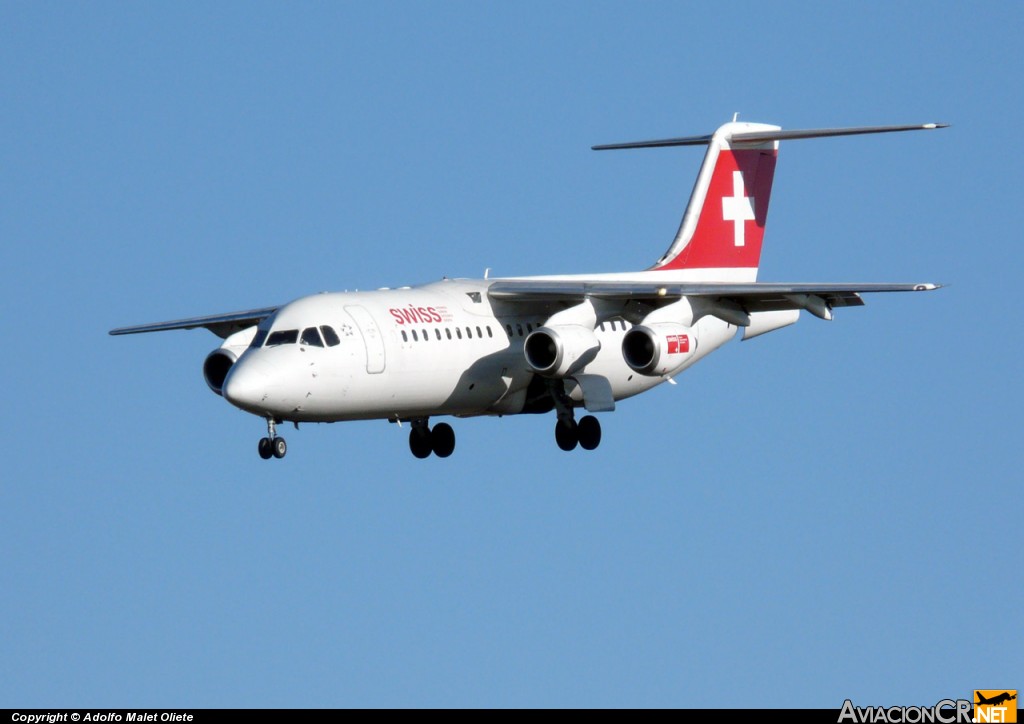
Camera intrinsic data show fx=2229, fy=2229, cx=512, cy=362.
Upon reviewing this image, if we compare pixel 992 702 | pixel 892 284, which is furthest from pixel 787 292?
pixel 992 702

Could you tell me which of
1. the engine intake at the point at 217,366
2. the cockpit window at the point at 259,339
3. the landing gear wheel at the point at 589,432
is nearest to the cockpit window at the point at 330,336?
the cockpit window at the point at 259,339

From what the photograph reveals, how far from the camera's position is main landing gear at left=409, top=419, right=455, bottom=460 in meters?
28.1

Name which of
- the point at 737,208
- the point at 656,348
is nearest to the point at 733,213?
the point at 737,208

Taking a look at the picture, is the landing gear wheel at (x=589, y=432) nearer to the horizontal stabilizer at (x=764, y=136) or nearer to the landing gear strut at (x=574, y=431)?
the landing gear strut at (x=574, y=431)

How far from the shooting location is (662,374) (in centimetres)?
2669

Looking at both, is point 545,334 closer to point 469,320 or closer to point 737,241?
point 469,320

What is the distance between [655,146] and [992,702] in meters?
13.6

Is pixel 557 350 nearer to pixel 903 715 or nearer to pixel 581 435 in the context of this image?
pixel 581 435

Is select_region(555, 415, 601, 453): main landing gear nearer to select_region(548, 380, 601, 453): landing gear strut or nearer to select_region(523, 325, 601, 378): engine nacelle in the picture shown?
select_region(548, 380, 601, 453): landing gear strut

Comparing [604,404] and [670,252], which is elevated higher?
[670,252]

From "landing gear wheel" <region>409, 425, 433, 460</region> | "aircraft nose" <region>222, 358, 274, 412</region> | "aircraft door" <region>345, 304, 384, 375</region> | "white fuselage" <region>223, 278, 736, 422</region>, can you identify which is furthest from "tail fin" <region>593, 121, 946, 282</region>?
"aircraft nose" <region>222, 358, 274, 412</region>

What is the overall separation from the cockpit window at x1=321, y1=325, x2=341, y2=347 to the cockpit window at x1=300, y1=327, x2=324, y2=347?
0.08 meters

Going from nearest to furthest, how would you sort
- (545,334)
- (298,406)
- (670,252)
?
(298,406), (545,334), (670,252)

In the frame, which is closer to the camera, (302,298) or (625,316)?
(302,298)
